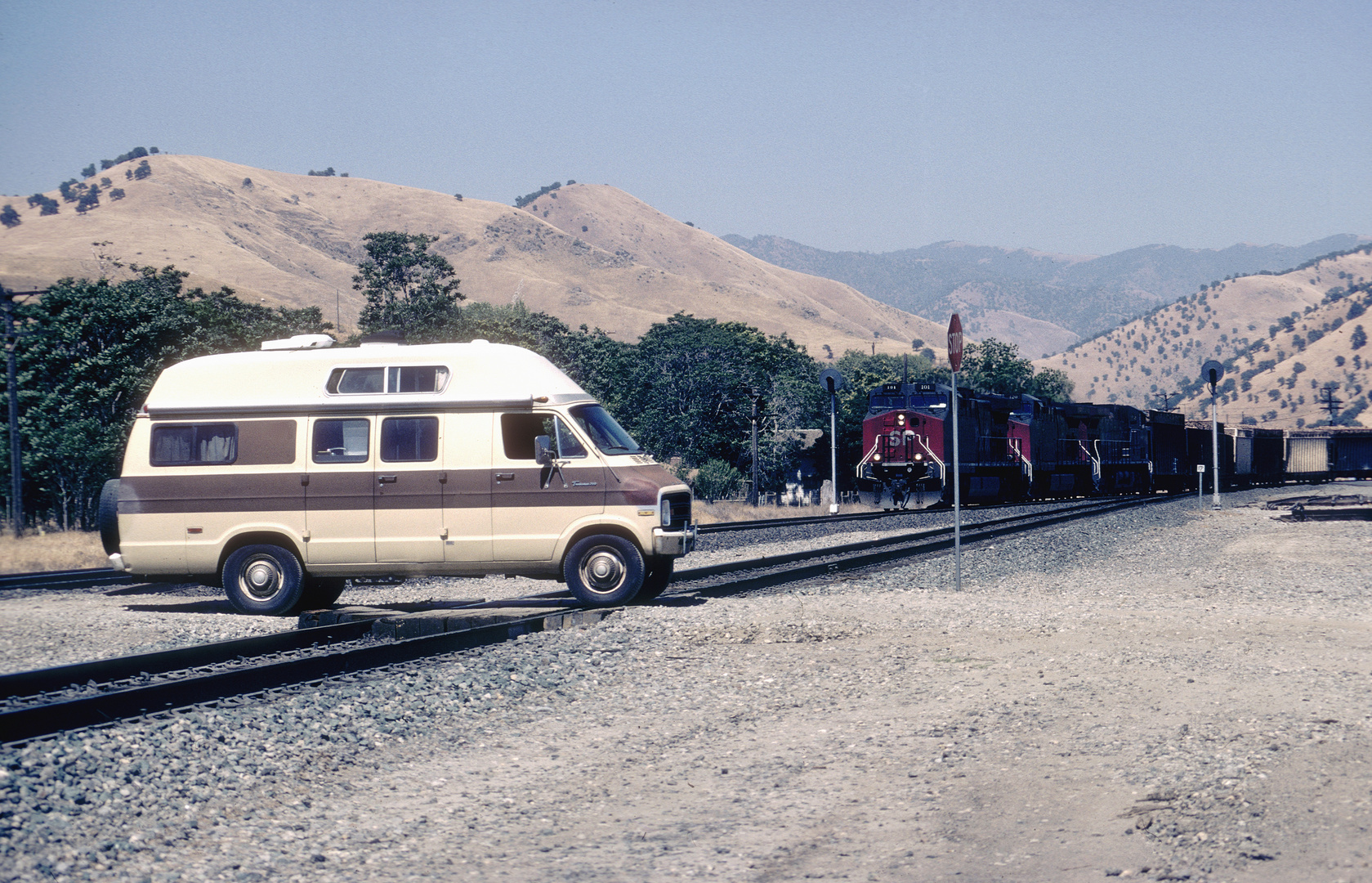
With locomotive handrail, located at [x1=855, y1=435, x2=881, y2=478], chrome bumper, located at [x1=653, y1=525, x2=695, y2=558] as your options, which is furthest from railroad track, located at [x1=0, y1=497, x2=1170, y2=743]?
locomotive handrail, located at [x1=855, y1=435, x2=881, y2=478]

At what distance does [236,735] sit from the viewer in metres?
7.52

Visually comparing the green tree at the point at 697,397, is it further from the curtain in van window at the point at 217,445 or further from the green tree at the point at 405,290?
the curtain in van window at the point at 217,445

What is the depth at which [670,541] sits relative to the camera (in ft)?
44.1

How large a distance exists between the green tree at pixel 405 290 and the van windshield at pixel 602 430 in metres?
58.4

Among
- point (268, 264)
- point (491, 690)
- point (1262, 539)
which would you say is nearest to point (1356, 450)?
point (1262, 539)

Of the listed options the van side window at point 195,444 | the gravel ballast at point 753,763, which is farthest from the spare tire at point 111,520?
the gravel ballast at point 753,763

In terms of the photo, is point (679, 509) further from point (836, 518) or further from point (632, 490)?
point (836, 518)

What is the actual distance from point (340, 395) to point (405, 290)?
63674 millimetres

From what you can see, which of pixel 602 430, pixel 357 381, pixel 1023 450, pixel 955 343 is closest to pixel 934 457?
pixel 1023 450

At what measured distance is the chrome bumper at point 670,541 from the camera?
13.4 metres

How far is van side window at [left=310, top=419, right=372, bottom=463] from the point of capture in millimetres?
13383

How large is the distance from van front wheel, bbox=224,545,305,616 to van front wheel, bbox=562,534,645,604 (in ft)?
10.3

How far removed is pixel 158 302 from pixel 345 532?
4185 centimetres

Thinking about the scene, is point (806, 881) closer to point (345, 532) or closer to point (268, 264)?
point (345, 532)
